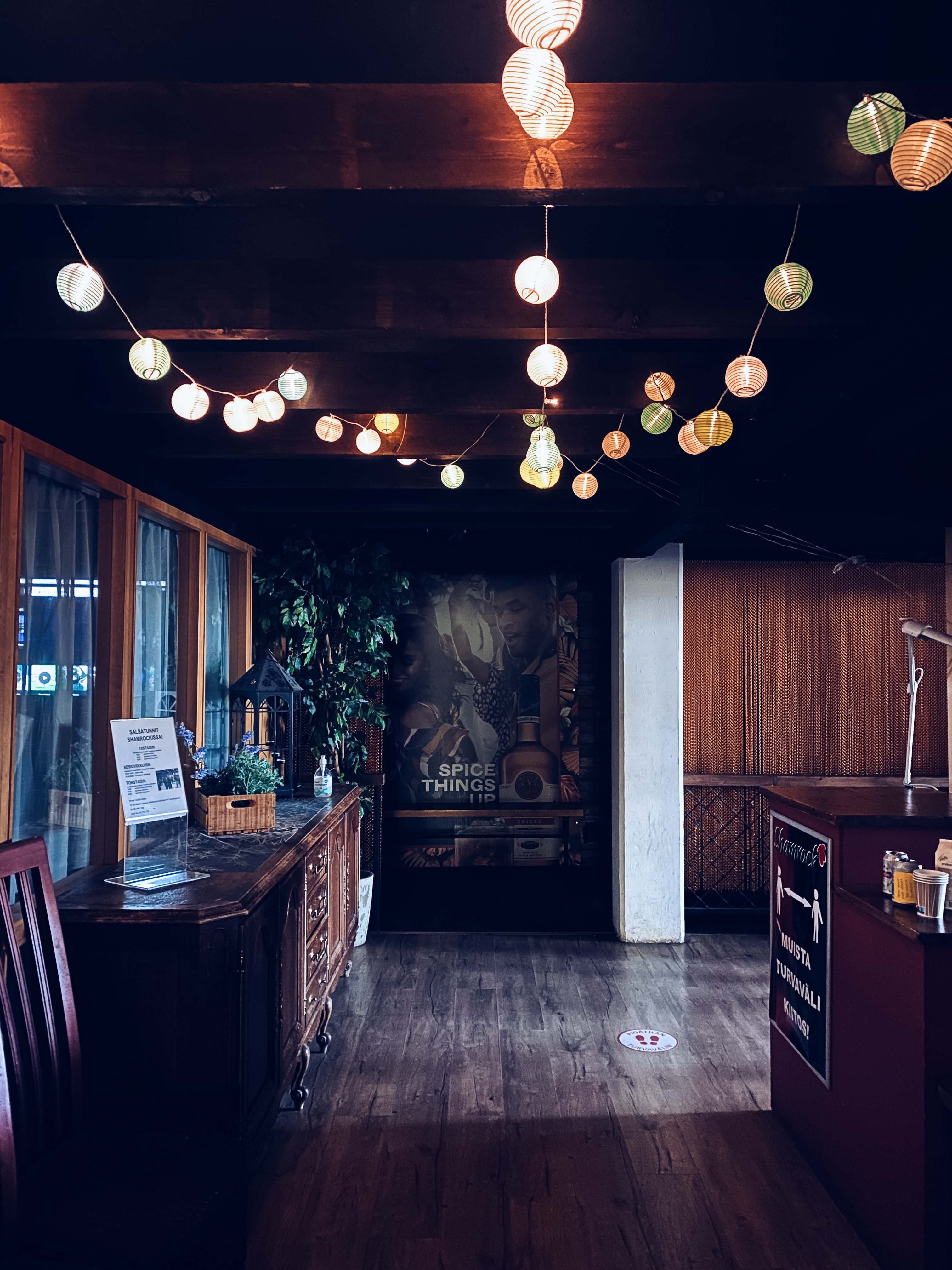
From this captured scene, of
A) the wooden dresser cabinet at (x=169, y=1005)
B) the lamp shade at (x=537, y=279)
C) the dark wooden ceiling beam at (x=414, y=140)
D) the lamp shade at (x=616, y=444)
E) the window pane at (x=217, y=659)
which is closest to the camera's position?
the dark wooden ceiling beam at (x=414, y=140)

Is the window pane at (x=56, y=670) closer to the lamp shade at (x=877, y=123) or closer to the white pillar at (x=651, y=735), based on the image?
the lamp shade at (x=877, y=123)

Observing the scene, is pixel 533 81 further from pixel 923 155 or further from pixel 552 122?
pixel 923 155

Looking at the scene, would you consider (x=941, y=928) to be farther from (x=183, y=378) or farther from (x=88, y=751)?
(x=183, y=378)

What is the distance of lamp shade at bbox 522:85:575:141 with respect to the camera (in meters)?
1.37

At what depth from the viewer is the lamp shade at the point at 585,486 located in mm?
3078

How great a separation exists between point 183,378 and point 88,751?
4.57ft

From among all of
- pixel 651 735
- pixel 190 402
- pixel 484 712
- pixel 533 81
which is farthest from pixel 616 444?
pixel 484 712

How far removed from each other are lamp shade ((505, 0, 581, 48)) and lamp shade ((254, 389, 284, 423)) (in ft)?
4.39

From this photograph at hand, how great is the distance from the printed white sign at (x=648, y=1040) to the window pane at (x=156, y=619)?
8.09 ft

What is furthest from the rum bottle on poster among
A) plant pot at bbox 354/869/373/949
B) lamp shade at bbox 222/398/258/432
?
lamp shade at bbox 222/398/258/432

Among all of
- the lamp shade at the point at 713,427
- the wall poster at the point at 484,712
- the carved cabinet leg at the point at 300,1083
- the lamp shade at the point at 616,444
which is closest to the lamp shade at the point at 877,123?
the lamp shade at the point at 713,427

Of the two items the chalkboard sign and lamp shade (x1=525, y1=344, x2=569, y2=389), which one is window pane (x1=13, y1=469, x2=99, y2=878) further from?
the chalkboard sign

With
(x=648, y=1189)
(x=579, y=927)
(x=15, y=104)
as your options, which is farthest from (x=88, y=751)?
(x=579, y=927)

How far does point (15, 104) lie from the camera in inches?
63.8
